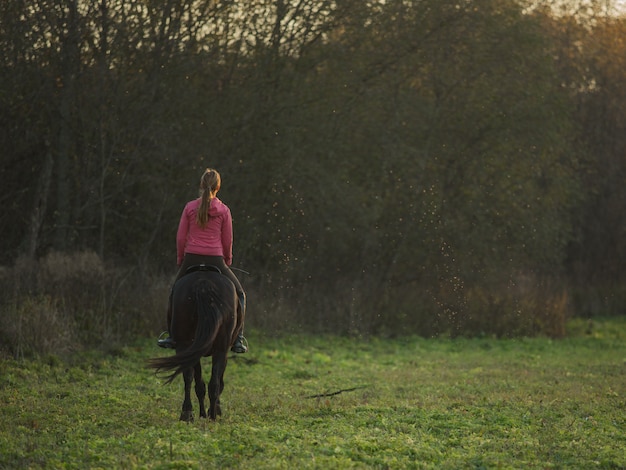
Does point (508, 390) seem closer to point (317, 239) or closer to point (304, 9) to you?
point (317, 239)

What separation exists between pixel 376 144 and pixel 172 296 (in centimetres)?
1485

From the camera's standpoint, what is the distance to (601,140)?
32.8 meters

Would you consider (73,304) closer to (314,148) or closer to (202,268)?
(202,268)

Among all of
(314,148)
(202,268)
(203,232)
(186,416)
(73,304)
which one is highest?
(314,148)

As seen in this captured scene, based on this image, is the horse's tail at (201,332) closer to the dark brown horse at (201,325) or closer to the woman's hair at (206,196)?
the dark brown horse at (201,325)

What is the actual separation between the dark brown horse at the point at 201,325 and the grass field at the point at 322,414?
0.42 meters

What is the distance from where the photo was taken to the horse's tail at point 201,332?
9.03m

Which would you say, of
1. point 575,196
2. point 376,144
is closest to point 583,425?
point 376,144

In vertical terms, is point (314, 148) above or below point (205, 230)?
above

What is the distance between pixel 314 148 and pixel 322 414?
13.0m

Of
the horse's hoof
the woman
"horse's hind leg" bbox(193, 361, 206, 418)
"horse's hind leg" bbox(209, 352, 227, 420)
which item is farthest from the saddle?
the horse's hoof

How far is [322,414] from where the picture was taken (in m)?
10.1

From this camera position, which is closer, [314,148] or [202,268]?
[202,268]

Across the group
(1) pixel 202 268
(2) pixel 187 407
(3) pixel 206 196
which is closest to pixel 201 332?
(1) pixel 202 268
